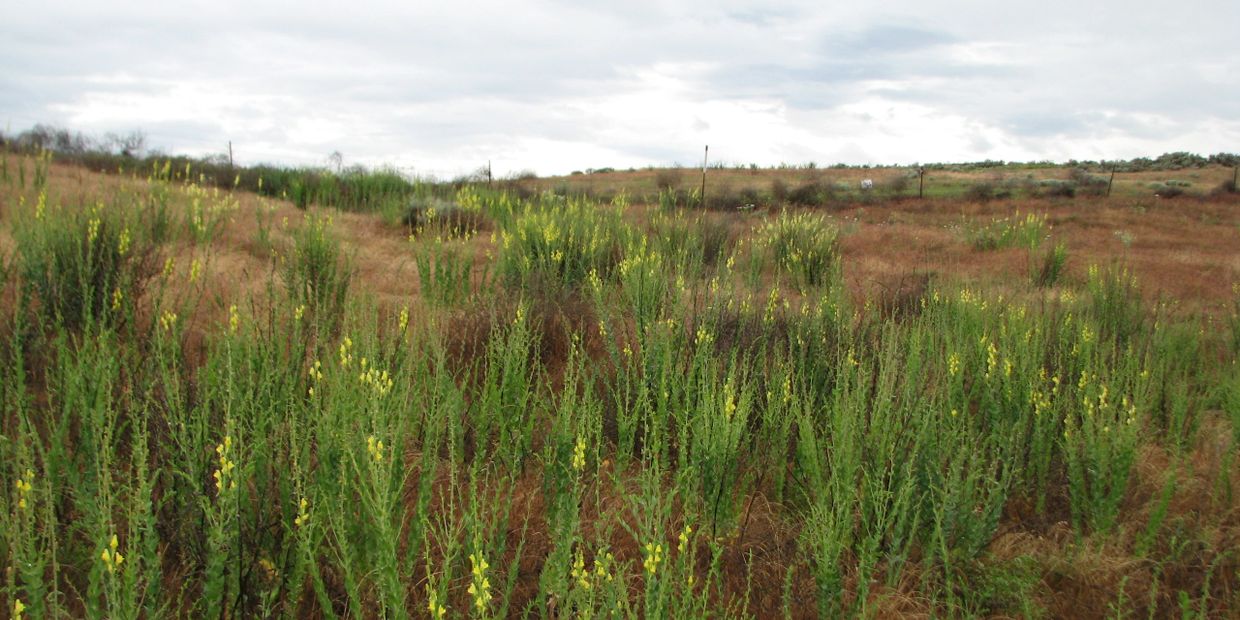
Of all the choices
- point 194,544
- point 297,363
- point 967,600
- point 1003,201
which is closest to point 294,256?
point 297,363

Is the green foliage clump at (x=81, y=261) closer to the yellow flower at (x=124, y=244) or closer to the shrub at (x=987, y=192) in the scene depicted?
the yellow flower at (x=124, y=244)

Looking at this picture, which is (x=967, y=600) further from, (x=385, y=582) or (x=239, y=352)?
(x=239, y=352)

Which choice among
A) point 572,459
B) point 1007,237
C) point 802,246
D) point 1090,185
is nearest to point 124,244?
point 572,459

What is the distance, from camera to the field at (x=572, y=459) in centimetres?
227

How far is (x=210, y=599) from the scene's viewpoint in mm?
2078

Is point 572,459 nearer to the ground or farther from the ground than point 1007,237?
nearer to the ground

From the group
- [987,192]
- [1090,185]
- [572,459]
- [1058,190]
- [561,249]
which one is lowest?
[572,459]

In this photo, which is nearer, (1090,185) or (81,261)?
(81,261)

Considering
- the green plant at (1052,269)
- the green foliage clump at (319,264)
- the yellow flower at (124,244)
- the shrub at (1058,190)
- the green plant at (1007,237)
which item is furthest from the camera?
the shrub at (1058,190)

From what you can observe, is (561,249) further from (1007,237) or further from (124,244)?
(1007,237)

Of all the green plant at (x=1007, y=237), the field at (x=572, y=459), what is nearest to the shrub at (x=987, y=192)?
the green plant at (x=1007, y=237)

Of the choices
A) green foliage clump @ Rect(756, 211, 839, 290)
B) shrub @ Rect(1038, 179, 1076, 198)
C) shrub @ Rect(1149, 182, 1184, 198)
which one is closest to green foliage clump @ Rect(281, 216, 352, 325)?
green foliage clump @ Rect(756, 211, 839, 290)

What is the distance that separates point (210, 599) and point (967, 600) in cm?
238

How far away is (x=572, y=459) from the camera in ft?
9.83
